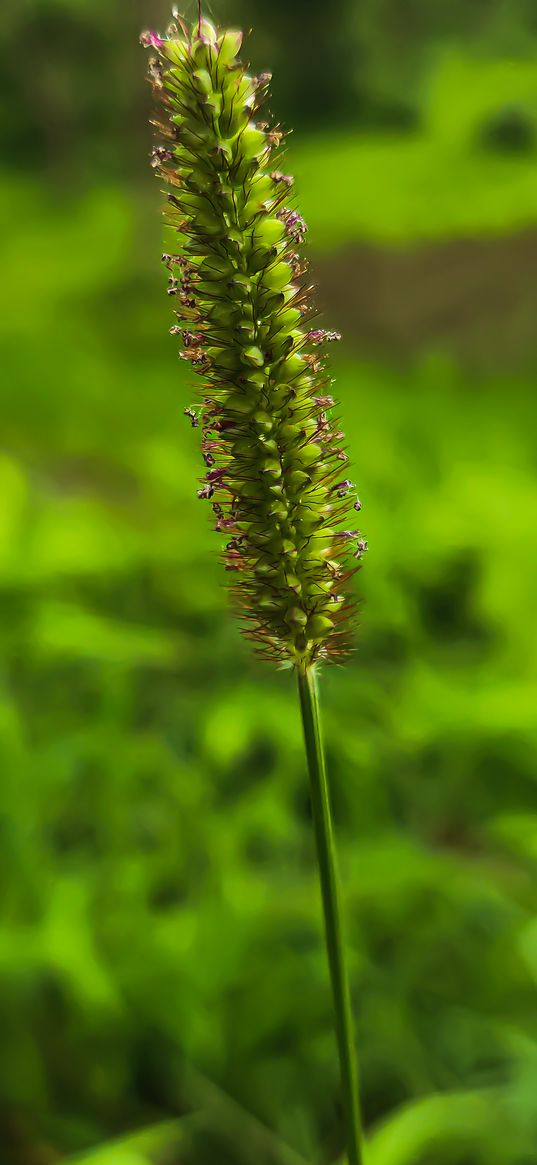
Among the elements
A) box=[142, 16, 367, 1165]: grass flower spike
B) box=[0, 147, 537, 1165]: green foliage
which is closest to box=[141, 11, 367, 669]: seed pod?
box=[142, 16, 367, 1165]: grass flower spike

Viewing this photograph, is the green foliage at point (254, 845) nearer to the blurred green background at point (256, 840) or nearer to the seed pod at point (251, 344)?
the blurred green background at point (256, 840)

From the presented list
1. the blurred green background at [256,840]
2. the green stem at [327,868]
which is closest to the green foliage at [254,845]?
the blurred green background at [256,840]

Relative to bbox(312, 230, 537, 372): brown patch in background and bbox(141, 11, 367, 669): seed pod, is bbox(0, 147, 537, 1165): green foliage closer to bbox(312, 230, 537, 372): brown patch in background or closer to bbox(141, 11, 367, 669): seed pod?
bbox(141, 11, 367, 669): seed pod

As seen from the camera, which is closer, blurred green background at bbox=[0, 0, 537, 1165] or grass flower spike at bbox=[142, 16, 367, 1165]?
grass flower spike at bbox=[142, 16, 367, 1165]

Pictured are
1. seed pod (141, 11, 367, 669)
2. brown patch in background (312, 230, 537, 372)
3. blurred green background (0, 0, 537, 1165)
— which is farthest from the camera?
brown patch in background (312, 230, 537, 372)

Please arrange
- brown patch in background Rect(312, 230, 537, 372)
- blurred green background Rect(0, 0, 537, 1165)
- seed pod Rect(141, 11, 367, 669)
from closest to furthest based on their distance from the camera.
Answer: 1. seed pod Rect(141, 11, 367, 669)
2. blurred green background Rect(0, 0, 537, 1165)
3. brown patch in background Rect(312, 230, 537, 372)

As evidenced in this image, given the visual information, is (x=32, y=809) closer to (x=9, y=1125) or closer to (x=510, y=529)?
(x=9, y=1125)

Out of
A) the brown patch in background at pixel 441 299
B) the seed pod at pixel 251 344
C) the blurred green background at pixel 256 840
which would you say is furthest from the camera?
the brown patch in background at pixel 441 299
